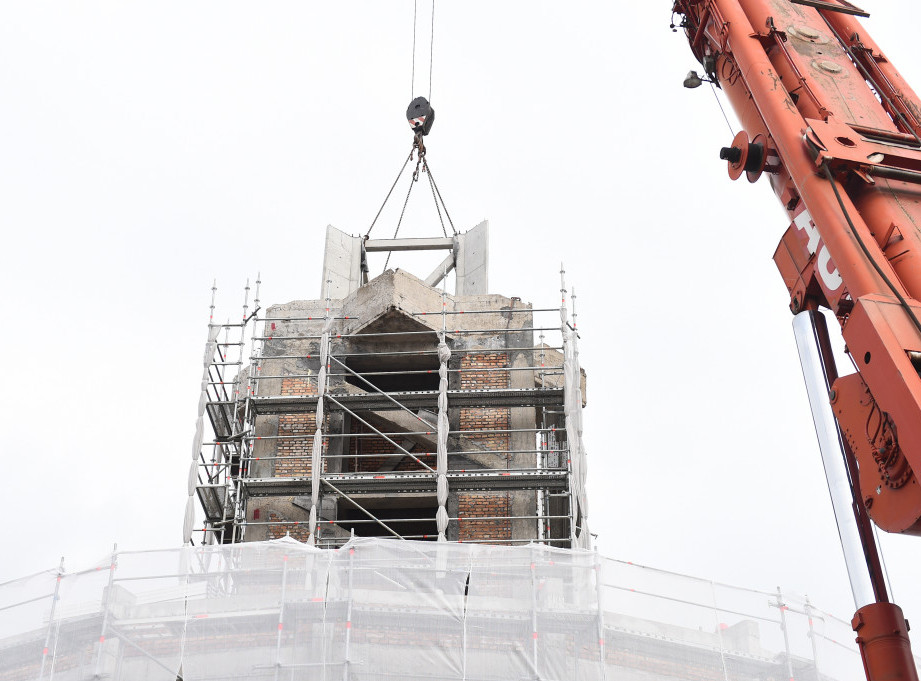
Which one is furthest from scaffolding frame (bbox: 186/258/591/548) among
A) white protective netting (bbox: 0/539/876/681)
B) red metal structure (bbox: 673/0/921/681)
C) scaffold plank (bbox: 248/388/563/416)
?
red metal structure (bbox: 673/0/921/681)

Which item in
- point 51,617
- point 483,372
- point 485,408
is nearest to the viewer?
point 51,617

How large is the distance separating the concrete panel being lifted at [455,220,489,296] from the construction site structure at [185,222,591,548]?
1.40 metres

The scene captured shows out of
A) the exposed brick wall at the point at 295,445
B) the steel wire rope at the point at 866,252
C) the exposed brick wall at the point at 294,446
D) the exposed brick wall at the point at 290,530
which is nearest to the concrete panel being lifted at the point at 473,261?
the exposed brick wall at the point at 294,446

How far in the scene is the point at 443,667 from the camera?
40.6ft

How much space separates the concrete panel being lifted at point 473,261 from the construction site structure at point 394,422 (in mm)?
1404

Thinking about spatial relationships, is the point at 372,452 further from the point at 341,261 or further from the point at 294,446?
the point at 341,261

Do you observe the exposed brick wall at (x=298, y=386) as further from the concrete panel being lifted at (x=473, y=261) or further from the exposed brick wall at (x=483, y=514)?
the concrete panel being lifted at (x=473, y=261)

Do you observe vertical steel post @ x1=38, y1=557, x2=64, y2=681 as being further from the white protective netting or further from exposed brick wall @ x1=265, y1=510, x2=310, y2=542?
exposed brick wall @ x1=265, y1=510, x2=310, y2=542

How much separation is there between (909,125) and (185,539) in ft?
35.0

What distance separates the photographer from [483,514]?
1664 cm

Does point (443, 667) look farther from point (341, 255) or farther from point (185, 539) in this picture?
point (341, 255)

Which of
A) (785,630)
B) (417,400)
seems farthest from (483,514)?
(785,630)

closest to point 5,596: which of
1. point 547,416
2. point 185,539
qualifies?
point 185,539

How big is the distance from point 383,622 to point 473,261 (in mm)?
9128
